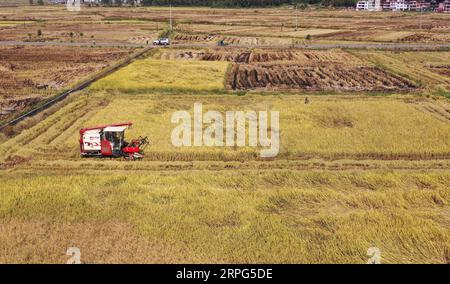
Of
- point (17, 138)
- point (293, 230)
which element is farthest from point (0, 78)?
point (293, 230)

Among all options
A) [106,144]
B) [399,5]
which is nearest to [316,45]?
[106,144]

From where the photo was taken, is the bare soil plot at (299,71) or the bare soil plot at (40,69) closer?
the bare soil plot at (40,69)

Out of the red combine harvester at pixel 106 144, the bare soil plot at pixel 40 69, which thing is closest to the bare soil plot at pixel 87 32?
the bare soil plot at pixel 40 69

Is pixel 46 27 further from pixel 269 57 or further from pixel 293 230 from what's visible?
pixel 293 230

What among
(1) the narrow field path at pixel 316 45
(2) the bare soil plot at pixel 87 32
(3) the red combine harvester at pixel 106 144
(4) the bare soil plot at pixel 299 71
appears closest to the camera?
(3) the red combine harvester at pixel 106 144

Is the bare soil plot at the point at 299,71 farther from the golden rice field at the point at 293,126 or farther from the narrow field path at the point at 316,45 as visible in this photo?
the golden rice field at the point at 293,126
